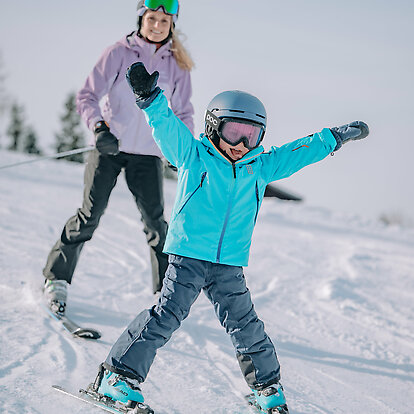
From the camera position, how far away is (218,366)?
3172 mm

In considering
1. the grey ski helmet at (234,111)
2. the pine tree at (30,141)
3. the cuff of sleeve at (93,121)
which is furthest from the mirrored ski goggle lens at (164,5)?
the pine tree at (30,141)

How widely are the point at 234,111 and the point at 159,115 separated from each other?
0.39 meters

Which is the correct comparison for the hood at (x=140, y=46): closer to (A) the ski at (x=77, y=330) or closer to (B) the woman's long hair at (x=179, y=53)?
(B) the woman's long hair at (x=179, y=53)

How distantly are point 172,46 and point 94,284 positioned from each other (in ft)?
6.89

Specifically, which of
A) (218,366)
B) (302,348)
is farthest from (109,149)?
(302,348)

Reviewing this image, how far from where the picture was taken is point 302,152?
2.76m

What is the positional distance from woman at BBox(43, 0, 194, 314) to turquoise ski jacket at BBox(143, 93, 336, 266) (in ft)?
3.42

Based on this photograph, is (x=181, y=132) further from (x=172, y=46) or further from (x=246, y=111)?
(x=172, y=46)

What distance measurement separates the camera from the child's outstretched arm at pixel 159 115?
7.82 ft

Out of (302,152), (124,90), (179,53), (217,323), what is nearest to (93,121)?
(124,90)

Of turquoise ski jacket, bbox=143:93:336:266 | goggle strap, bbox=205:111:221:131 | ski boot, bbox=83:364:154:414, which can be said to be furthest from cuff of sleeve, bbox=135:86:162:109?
ski boot, bbox=83:364:154:414

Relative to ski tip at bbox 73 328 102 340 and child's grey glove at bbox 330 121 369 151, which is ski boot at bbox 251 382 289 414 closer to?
ski tip at bbox 73 328 102 340

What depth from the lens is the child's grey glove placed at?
9.30 ft

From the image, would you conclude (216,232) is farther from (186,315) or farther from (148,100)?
(148,100)
